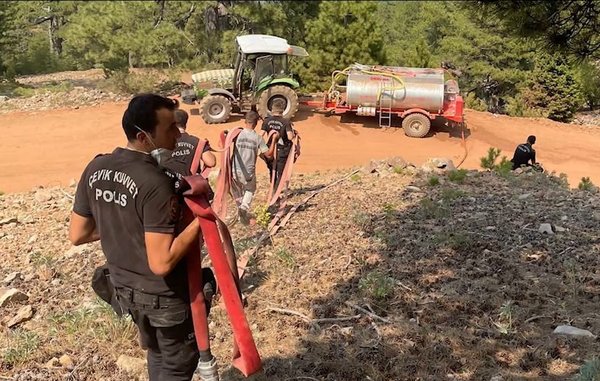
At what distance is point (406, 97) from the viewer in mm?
13203

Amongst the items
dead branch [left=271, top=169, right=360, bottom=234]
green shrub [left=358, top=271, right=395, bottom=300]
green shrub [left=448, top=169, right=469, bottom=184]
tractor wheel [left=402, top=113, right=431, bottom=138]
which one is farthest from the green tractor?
green shrub [left=358, top=271, right=395, bottom=300]

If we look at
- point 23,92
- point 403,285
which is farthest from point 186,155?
point 23,92

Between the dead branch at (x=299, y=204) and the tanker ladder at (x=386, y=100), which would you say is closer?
the dead branch at (x=299, y=204)

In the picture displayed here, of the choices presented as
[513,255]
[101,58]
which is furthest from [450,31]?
[513,255]

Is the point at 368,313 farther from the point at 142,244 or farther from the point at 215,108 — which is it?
the point at 215,108

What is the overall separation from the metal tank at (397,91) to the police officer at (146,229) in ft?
37.1

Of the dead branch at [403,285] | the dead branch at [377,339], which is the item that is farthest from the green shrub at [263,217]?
the dead branch at [377,339]

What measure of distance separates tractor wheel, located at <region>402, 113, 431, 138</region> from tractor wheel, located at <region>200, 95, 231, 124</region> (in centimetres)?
430

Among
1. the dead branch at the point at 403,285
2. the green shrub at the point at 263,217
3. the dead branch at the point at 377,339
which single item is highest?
the green shrub at the point at 263,217

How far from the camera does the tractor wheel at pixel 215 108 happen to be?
13391 millimetres

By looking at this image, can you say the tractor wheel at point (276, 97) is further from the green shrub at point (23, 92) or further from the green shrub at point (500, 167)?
the green shrub at point (23, 92)

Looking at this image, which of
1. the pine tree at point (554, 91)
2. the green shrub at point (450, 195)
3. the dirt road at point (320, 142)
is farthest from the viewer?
the pine tree at point (554, 91)

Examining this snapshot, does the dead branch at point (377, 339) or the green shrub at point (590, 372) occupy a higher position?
the green shrub at point (590, 372)

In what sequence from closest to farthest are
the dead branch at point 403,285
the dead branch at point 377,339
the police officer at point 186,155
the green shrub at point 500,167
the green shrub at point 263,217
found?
the dead branch at point 377,339 < the dead branch at point 403,285 < the police officer at point 186,155 < the green shrub at point 263,217 < the green shrub at point 500,167
